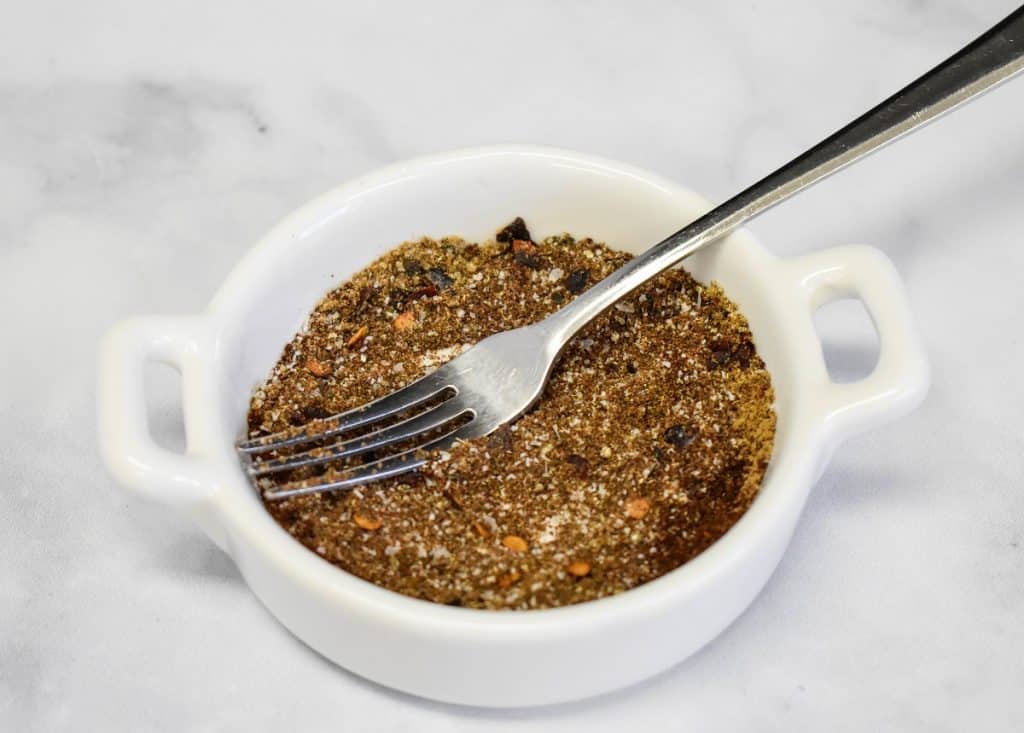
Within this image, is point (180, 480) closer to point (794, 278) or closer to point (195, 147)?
point (794, 278)

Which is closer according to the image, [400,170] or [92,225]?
[400,170]

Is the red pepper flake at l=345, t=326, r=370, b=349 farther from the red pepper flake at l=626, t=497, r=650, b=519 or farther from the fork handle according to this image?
the red pepper flake at l=626, t=497, r=650, b=519

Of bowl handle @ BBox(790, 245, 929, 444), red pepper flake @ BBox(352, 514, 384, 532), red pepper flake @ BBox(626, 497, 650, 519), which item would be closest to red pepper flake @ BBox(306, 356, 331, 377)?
red pepper flake @ BBox(352, 514, 384, 532)

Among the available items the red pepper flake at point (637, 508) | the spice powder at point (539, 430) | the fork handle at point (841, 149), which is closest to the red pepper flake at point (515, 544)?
the spice powder at point (539, 430)

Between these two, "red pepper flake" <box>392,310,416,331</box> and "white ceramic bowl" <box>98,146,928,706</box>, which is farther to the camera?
"red pepper flake" <box>392,310,416,331</box>

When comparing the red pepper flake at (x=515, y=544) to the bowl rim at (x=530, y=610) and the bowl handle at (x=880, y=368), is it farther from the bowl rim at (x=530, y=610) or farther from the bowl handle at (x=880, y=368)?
the bowl handle at (x=880, y=368)

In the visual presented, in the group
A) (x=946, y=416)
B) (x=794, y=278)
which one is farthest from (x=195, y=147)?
(x=946, y=416)
